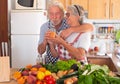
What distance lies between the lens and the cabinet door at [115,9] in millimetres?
3729

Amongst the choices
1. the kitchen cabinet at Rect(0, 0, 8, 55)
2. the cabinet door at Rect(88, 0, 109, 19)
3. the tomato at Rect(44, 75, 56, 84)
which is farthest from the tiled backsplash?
the tomato at Rect(44, 75, 56, 84)

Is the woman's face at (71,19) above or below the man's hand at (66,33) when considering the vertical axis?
above

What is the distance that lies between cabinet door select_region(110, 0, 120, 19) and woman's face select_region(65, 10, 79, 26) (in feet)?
5.77

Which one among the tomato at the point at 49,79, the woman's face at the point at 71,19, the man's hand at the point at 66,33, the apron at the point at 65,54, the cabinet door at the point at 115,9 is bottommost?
the tomato at the point at 49,79

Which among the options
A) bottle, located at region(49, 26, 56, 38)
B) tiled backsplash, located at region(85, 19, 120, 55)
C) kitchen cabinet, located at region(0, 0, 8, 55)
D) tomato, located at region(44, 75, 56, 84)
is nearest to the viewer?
tomato, located at region(44, 75, 56, 84)

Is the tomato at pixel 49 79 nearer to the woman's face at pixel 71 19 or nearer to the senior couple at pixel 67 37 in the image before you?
the senior couple at pixel 67 37

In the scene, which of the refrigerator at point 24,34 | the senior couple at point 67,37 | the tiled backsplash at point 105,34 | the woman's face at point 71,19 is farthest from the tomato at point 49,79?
the tiled backsplash at point 105,34

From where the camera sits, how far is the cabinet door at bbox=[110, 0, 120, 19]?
3729 millimetres

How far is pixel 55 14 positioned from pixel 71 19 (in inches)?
5.5

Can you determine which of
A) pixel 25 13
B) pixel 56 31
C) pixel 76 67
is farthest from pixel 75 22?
pixel 25 13

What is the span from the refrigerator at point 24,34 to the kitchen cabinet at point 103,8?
2.32 ft

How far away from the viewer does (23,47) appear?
150 inches

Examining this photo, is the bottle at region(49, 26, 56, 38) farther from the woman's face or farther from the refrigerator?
the refrigerator

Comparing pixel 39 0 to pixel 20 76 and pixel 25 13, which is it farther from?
pixel 20 76
